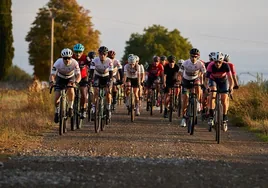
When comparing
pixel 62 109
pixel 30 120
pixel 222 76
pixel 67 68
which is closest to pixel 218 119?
pixel 222 76

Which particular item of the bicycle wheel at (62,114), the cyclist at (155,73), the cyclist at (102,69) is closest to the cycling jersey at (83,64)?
the cyclist at (102,69)

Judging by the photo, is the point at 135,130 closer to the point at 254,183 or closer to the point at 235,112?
the point at 235,112

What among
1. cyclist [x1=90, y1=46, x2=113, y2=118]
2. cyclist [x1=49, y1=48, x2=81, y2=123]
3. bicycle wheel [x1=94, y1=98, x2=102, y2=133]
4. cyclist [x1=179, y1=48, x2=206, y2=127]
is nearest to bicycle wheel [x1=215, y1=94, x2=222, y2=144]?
cyclist [x1=179, y1=48, x2=206, y2=127]

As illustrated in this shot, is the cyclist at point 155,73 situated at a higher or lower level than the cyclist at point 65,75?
higher

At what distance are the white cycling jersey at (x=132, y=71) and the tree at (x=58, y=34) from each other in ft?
182

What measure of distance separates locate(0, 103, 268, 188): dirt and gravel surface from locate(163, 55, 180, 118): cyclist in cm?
580

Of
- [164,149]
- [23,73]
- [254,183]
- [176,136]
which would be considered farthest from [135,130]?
[23,73]

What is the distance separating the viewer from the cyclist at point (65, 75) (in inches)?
659

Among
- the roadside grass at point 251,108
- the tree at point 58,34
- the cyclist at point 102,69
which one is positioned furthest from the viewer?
the tree at point 58,34

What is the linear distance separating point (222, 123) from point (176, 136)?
1.30m

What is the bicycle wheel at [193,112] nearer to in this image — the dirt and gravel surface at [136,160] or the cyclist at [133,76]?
the dirt and gravel surface at [136,160]

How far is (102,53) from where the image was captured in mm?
18922

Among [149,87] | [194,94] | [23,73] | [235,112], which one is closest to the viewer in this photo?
[194,94]

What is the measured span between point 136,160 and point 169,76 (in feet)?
40.3
